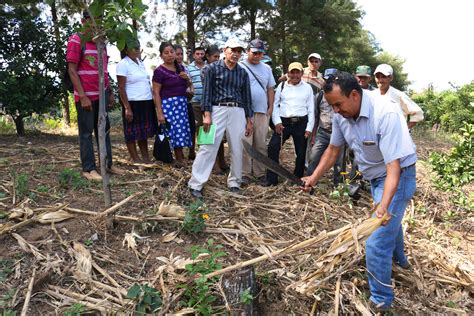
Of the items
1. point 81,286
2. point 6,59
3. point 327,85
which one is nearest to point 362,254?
point 327,85

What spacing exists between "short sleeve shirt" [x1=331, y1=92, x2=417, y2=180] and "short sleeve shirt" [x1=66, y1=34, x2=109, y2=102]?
275 cm

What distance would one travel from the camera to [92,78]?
14.8 feet

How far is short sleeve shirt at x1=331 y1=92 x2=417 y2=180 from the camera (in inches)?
105

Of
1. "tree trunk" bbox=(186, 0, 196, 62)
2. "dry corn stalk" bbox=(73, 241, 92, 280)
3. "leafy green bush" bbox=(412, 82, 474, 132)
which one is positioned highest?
"tree trunk" bbox=(186, 0, 196, 62)

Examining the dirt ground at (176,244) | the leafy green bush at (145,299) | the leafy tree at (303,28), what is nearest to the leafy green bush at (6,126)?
the dirt ground at (176,244)

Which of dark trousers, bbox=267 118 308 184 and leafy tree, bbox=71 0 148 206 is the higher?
leafy tree, bbox=71 0 148 206

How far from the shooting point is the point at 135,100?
5.22 m

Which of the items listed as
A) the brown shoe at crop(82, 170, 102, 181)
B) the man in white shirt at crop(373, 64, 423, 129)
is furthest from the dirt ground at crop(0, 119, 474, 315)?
the man in white shirt at crop(373, 64, 423, 129)

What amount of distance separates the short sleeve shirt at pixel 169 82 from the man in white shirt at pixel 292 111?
1263mm

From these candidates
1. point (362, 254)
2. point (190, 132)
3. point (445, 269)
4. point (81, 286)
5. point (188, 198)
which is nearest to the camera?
point (81, 286)

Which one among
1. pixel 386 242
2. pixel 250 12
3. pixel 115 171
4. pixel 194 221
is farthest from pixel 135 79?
pixel 250 12

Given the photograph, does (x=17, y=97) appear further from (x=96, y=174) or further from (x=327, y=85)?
(x=327, y=85)

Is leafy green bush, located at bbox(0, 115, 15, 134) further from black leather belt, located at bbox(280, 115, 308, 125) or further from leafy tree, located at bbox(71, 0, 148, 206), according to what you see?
leafy tree, located at bbox(71, 0, 148, 206)

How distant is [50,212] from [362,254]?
9.02 ft
